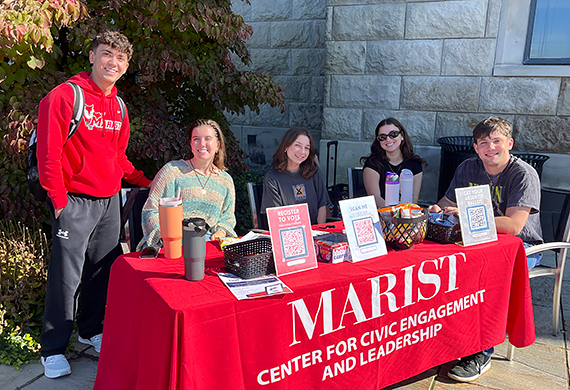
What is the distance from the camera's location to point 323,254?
2178mm

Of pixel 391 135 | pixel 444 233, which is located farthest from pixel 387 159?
pixel 444 233

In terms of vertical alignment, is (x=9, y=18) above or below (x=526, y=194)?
above

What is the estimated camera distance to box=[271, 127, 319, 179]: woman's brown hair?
10.6 feet

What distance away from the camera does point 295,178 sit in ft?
11.1

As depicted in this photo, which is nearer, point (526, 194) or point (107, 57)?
point (107, 57)

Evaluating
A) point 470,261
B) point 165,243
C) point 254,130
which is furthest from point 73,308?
point 254,130

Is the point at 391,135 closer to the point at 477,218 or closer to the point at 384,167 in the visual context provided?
the point at 384,167

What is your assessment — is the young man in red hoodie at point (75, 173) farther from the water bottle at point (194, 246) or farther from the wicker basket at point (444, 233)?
the wicker basket at point (444, 233)

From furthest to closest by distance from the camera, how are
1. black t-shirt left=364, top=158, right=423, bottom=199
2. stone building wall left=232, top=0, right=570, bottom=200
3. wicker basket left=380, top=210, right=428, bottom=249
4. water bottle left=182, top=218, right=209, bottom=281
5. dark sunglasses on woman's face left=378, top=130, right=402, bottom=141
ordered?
stone building wall left=232, top=0, right=570, bottom=200 → black t-shirt left=364, top=158, right=423, bottom=199 → dark sunglasses on woman's face left=378, top=130, right=402, bottom=141 → wicker basket left=380, top=210, right=428, bottom=249 → water bottle left=182, top=218, right=209, bottom=281

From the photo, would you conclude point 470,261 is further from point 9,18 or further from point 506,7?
point 506,7

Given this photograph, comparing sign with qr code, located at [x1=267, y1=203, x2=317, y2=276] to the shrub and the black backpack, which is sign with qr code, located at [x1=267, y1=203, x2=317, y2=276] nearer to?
the black backpack

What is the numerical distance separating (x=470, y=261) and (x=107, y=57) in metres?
2.27

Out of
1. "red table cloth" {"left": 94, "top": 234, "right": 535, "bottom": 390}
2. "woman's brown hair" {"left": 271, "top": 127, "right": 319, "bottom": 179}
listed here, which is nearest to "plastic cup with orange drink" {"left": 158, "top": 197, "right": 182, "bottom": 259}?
"red table cloth" {"left": 94, "top": 234, "right": 535, "bottom": 390}

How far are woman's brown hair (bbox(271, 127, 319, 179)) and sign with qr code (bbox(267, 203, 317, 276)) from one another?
1.26m
